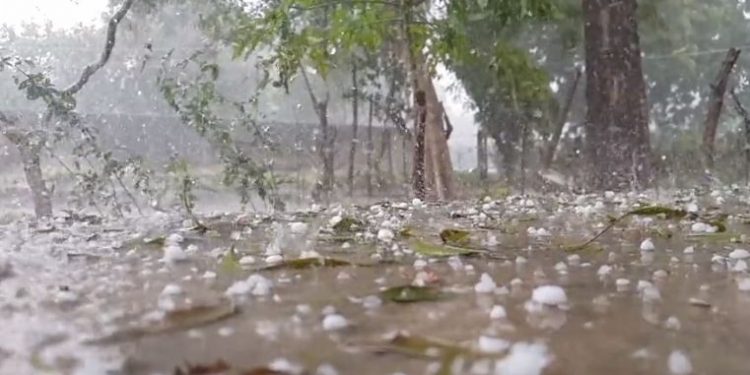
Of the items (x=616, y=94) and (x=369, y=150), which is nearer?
(x=616, y=94)

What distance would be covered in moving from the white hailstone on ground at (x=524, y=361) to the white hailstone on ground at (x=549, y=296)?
20 cm

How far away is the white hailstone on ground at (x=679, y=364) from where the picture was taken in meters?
0.59

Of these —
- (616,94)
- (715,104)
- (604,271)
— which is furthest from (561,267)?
(715,104)

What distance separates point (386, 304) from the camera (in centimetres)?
87

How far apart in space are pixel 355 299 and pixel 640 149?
12.1 feet

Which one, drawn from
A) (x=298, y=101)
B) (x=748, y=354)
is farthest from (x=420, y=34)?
(x=298, y=101)

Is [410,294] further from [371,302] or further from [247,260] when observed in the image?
[247,260]

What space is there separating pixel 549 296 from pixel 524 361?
0.86ft

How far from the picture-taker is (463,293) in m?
0.92

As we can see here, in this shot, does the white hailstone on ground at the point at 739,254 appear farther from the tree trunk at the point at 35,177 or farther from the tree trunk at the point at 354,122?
the tree trunk at the point at 354,122

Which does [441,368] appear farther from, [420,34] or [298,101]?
[298,101]

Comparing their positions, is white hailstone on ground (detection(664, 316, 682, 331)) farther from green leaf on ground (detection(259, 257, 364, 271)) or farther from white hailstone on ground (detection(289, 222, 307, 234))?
white hailstone on ground (detection(289, 222, 307, 234))

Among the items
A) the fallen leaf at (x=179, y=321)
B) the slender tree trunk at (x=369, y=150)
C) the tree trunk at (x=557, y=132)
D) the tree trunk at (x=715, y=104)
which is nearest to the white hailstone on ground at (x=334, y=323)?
the fallen leaf at (x=179, y=321)

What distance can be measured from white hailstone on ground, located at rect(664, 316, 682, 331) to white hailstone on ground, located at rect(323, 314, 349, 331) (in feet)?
0.94
